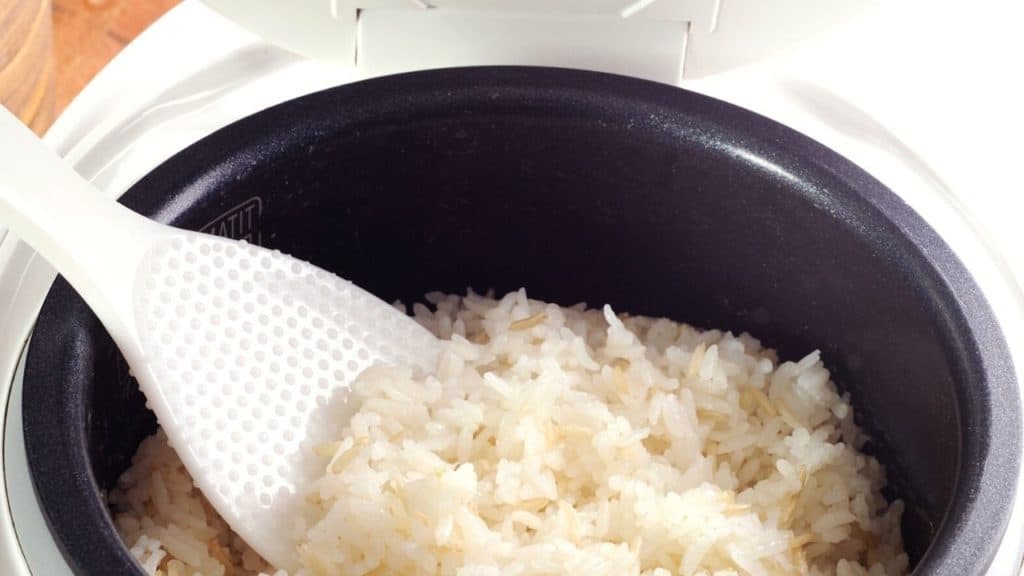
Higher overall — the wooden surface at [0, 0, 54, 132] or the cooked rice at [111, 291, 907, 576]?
the wooden surface at [0, 0, 54, 132]

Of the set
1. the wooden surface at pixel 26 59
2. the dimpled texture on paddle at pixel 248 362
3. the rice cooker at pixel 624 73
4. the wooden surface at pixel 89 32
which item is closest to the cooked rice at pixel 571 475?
the dimpled texture on paddle at pixel 248 362

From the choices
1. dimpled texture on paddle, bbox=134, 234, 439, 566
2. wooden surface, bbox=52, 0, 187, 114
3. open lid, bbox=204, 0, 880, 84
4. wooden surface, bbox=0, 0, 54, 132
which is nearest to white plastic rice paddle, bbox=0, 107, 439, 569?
dimpled texture on paddle, bbox=134, 234, 439, 566

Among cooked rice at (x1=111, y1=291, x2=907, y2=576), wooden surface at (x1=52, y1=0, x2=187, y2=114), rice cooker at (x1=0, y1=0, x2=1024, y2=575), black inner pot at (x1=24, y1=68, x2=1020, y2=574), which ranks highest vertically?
wooden surface at (x1=52, y1=0, x2=187, y2=114)

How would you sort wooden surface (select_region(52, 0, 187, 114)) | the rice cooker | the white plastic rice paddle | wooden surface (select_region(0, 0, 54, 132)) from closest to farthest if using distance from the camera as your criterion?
the white plastic rice paddle < the rice cooker < wooden surface (select_region(0, 0, 54, 132)) < wooden surface (select_region(52, 0, 187, 114))

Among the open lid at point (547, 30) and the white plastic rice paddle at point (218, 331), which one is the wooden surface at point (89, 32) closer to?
the open lid at point (547, 30)

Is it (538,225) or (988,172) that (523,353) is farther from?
(988,172)

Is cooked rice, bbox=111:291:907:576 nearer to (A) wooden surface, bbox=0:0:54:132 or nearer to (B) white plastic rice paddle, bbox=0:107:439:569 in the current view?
(B) white plastic rice paddle, bbox=0:107:439:569

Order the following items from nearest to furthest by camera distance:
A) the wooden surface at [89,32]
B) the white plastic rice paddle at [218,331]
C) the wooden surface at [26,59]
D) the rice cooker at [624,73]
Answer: the white plastic rice paddle at [218,331], the rice cooker at [624,73], the wooden surface at [26,59], the wooden surface at [89,32]

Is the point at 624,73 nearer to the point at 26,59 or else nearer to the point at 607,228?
the point at 607,228
